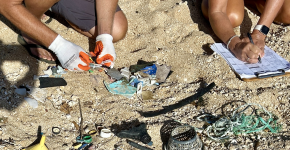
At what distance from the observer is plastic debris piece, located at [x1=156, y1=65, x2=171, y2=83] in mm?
1942

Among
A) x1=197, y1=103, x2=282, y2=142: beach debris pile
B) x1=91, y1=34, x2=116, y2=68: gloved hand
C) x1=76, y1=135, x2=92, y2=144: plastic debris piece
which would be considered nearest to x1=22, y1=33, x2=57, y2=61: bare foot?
x1=91, y1=34, x2=116, y2=68: gloved hand

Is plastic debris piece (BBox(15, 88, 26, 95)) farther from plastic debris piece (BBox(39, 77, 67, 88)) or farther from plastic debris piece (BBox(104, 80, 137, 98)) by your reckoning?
plastic debris piece (BBox(104, 80, 137, 98))

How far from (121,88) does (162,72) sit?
1.06 ft

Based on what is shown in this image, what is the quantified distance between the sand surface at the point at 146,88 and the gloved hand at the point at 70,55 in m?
0.12

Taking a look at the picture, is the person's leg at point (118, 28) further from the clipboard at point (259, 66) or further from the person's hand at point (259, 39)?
the person's hand at point (259, 39)

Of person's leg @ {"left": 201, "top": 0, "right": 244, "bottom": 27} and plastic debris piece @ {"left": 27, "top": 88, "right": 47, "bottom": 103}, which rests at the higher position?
person's leg @ {"left": 201, "top": 0, "right": 244, "bottom": 27}

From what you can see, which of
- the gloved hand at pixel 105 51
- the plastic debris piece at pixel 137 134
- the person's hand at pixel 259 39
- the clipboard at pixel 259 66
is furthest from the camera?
the person's hand at pixel 259 39

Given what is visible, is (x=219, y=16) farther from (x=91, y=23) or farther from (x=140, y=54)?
(x=91, y=23)

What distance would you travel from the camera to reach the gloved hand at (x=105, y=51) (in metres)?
1.94

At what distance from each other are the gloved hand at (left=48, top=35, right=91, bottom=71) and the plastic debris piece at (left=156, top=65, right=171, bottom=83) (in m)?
0.52

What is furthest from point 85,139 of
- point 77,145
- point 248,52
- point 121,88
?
point 248,52

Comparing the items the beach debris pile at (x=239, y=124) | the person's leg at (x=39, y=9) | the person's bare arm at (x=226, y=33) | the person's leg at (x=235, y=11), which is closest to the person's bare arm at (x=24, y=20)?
the person's leg at (x=39, y=9)

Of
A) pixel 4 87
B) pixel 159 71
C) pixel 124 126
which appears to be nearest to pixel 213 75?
pixel 159 71

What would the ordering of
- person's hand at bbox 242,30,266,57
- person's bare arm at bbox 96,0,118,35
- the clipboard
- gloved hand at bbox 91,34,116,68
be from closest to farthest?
the clipboard, gloved hand at bbox 91,34,116,68, person's hand at bbox 242,30,266,57, person's bare arm at bbox 96,0,118,35
